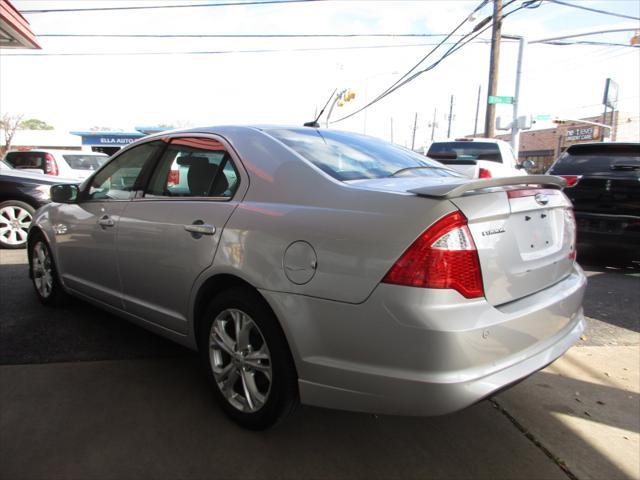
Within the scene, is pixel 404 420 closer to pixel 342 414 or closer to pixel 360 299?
pixel 342 414

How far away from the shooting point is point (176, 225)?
287 centimetres

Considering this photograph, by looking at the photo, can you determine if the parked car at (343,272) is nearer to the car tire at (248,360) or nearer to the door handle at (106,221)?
the car tire at (248,360)

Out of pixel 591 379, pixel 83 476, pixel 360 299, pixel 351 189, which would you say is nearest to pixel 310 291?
pixel 360 299

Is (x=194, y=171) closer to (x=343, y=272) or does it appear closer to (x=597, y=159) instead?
(x=343, y=272)

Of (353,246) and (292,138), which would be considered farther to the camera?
(292,138)

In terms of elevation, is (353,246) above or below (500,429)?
above

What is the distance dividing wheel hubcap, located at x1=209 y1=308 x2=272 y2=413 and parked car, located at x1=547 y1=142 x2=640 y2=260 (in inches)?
191

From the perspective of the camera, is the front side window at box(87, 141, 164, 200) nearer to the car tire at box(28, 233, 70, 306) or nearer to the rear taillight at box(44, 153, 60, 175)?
the car tire at box(28, 233, 70, 306)

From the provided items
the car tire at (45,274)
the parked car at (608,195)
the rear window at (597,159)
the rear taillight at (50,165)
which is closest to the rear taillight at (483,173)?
the rear window at (597,159)

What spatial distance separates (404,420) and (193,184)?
6.10 feet

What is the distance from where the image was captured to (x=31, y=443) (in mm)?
2480

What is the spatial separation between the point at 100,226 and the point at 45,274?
141 centimetres

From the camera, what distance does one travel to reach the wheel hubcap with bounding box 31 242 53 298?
4438mm

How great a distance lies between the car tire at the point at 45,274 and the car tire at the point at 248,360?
7.42ft
